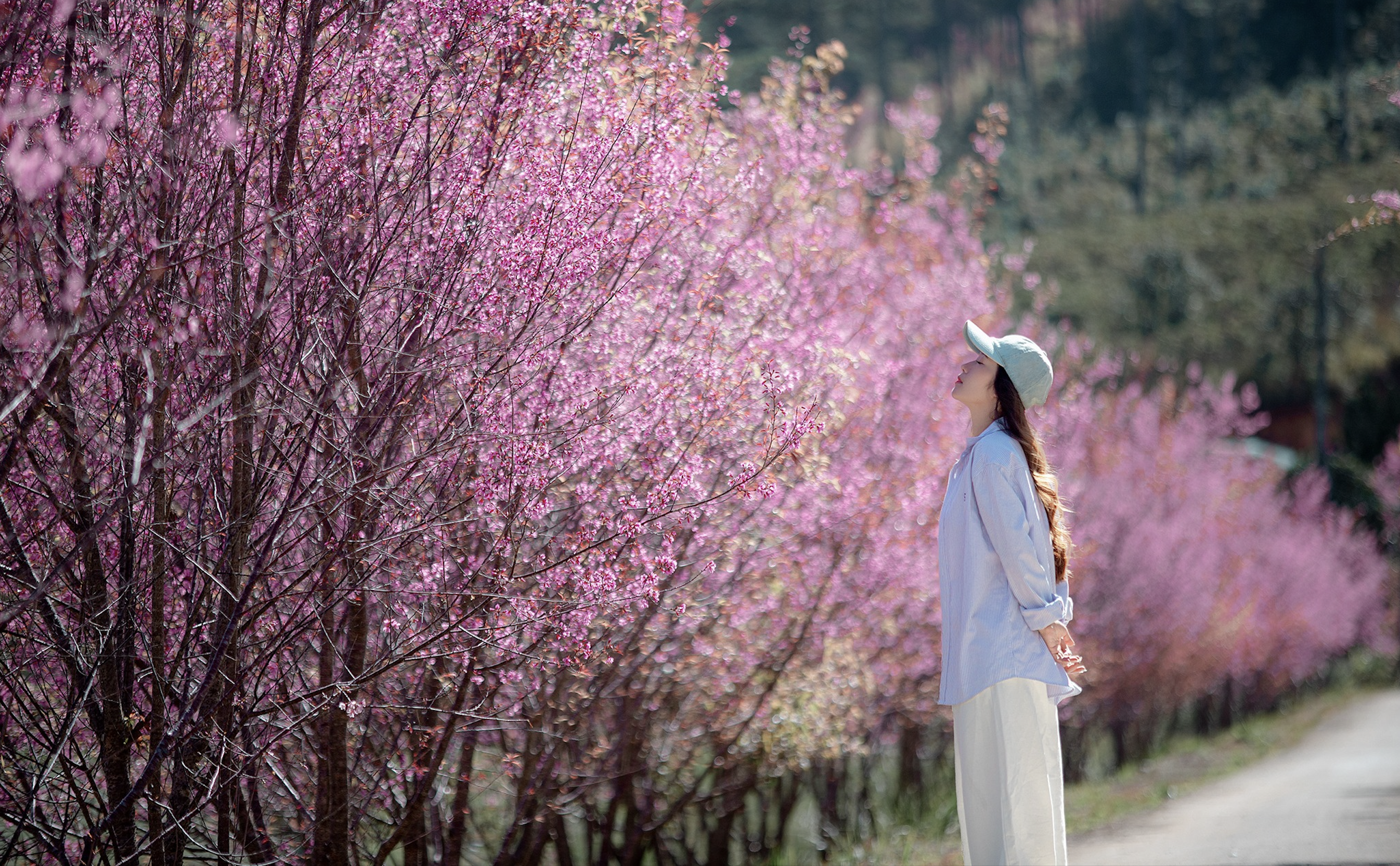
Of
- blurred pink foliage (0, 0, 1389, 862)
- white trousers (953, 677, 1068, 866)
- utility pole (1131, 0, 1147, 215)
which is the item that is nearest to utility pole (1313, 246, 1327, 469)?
utility pole (1131, 0, 1147, 215)

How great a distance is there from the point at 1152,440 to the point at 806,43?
14.8m

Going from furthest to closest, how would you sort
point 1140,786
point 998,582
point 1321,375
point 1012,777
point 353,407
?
point 1321,375, point 1140,786, point 353,407, point 998,582, point 1012,777

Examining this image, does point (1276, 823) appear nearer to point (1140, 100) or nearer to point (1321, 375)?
point (1321, 375)

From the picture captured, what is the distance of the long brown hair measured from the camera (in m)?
4.05

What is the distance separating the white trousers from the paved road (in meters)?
3.79

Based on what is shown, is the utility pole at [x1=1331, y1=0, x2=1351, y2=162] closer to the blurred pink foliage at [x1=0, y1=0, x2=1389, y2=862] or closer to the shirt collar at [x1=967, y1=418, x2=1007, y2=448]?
the blurred pink foliage at [x1=0, y1=0, x2=1389, y2=862]

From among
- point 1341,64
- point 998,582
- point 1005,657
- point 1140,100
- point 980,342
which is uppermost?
point 1140,100

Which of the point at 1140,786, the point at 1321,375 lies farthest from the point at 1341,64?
the point at 1321,375

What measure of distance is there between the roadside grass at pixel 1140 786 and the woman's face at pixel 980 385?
4726 mm

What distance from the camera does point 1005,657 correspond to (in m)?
3.83

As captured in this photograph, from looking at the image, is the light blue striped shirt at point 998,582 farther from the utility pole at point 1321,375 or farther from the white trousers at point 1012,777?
the utility pole at point 1321,375

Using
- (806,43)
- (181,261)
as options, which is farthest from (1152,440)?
(181,261)

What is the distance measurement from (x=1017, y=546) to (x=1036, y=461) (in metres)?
0.38

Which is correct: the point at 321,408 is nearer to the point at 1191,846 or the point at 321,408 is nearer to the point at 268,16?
the point at 268,16
